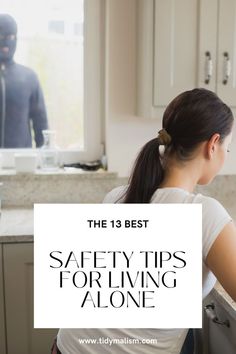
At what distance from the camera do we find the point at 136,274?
107cm

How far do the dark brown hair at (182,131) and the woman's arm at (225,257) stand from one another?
0.64 feet

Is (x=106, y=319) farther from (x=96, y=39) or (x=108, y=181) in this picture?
(x=96, y=39)

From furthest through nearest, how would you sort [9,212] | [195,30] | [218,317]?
[9,212], [195,30], [218,317]

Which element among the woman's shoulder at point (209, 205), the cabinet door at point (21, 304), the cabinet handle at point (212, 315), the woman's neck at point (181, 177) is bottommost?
the cabinet door at point (21, 304)

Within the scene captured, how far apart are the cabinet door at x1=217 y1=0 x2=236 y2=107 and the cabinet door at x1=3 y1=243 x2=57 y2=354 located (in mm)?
1066

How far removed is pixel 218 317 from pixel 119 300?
1.31 feet

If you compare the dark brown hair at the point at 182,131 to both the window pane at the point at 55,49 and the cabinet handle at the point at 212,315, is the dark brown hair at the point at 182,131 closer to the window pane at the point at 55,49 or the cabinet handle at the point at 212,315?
the cabinet handle at the point at 212,315

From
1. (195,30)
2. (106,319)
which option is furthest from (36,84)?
(106,319)

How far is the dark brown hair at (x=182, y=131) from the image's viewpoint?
1.05 meters

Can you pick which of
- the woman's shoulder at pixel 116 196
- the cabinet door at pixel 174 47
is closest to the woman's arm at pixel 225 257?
the woman's shoulder at pixel 116 196

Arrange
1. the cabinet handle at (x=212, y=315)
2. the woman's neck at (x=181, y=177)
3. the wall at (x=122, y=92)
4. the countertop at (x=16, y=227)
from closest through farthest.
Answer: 1. the woman's neck at (x=181, y=177)
2. the cabinet handle at (x=212, y=315)
3. the countertop at (x=16, y=227)
4. the wall at (x=122, y=92)

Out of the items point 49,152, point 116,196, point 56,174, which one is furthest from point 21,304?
point 116,196

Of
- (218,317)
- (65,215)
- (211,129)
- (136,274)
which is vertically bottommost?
(218,317)

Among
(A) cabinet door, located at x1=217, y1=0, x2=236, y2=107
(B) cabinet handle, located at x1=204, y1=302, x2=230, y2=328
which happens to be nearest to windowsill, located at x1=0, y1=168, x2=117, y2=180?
(A) cabinet door, located at x1=217, y1=0, x2=236, y2=107
